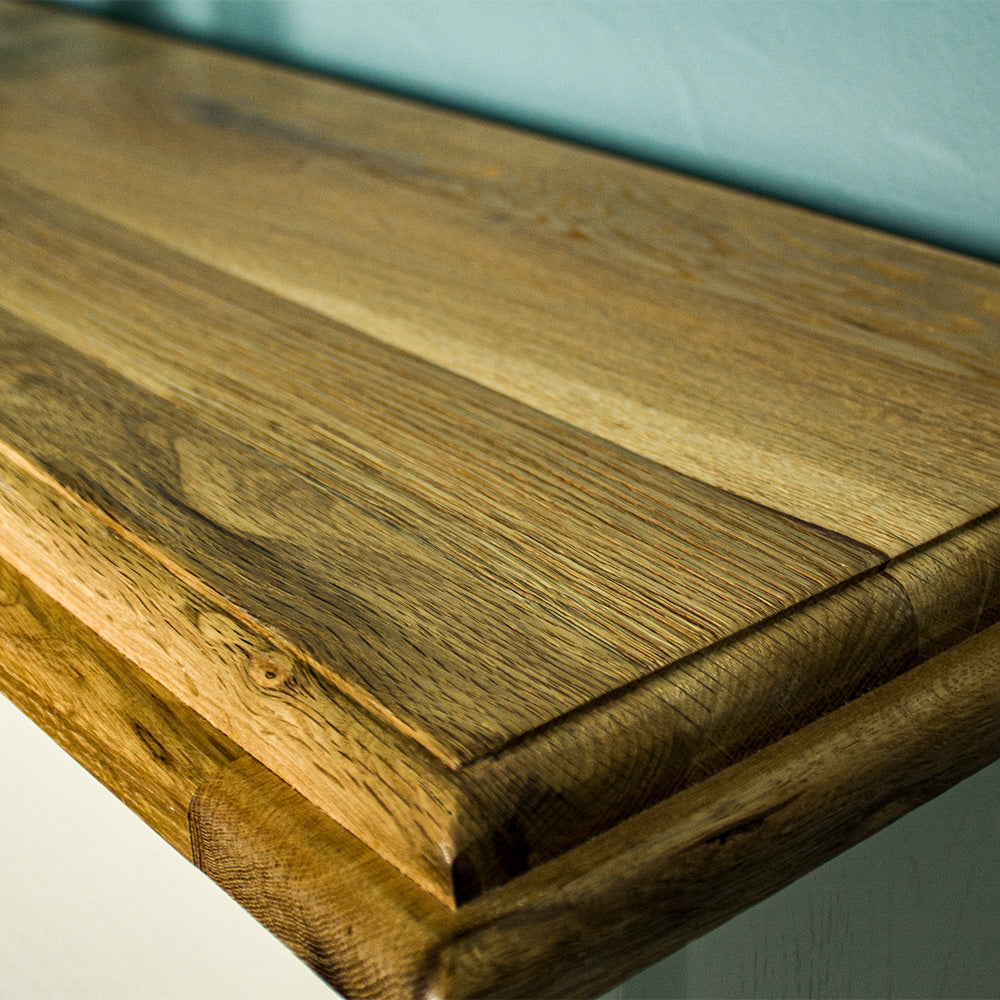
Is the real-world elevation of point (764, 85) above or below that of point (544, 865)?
above

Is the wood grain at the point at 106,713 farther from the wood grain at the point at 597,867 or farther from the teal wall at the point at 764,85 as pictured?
the teal wall at the point at 764,85

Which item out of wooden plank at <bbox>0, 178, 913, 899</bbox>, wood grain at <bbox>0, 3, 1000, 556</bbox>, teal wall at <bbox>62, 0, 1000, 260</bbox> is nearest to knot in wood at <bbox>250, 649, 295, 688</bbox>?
wooden plank at <bbox>0, 178, 913, 899</bbox>

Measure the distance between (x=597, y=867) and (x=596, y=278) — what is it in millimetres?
270

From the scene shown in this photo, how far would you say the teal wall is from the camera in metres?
0.47

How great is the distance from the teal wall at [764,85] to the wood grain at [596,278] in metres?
0.03

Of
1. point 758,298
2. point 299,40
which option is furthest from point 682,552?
point 299,40

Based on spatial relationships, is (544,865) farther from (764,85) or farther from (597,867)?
(764,85)

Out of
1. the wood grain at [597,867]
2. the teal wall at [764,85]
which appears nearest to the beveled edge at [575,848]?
the wood grain at [597,867]

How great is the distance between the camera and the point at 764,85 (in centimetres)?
52

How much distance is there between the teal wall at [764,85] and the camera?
1.54 feet

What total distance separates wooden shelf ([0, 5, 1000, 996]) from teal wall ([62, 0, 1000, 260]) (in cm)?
4

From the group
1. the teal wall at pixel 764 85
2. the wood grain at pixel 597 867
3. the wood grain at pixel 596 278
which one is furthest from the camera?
the teal wall at pixel 764 85

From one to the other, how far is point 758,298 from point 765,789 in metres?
0.23

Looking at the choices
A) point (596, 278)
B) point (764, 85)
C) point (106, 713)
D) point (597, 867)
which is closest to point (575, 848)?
point (597, 867)
